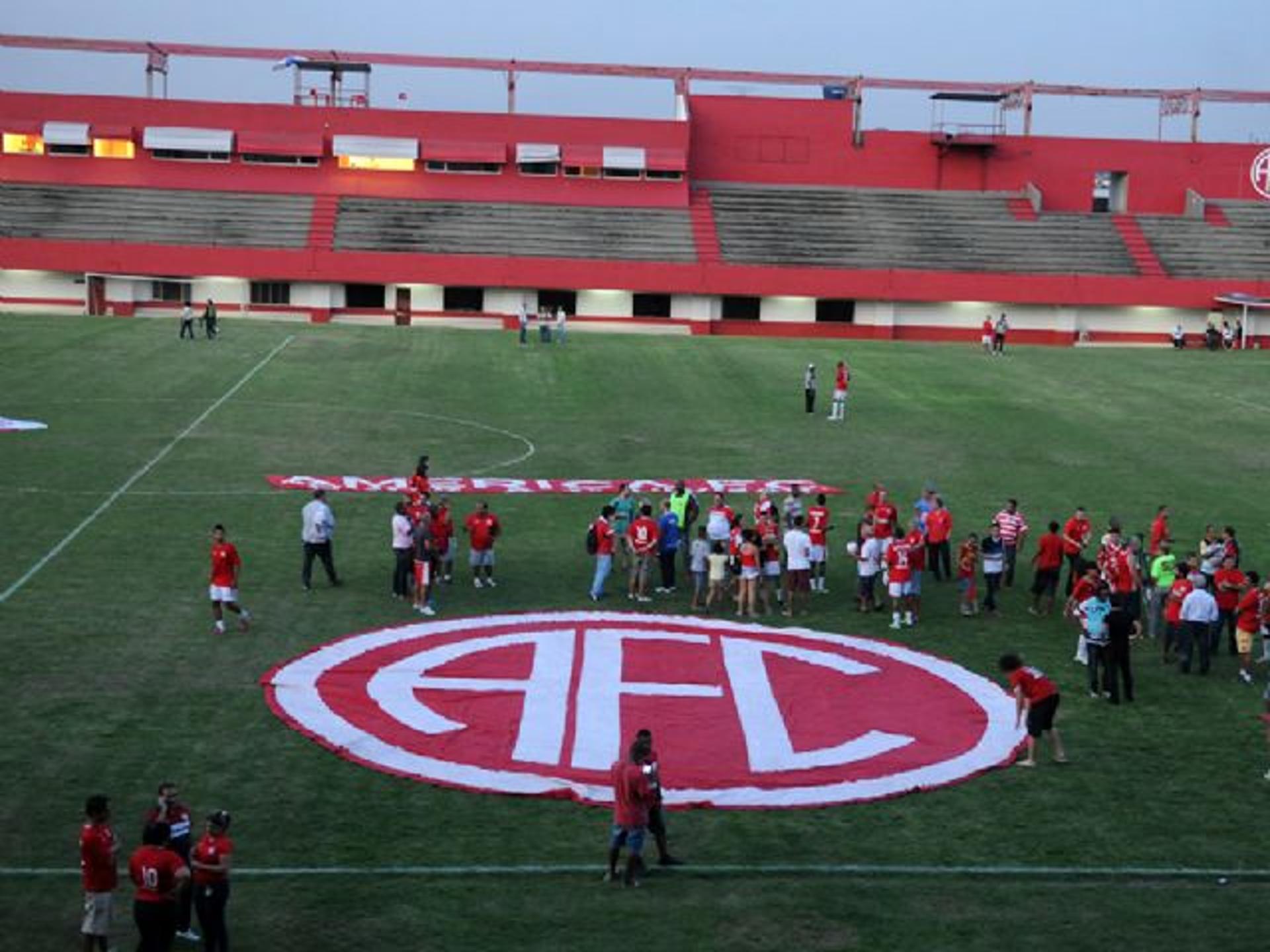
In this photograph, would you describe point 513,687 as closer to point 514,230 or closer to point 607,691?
point 607,691

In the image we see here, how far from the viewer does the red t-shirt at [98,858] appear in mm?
13766

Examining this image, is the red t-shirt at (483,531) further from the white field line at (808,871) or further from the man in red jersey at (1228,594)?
the white field line at (808,871)

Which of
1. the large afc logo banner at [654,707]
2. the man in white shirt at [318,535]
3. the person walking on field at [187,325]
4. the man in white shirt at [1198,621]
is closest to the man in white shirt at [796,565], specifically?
the large afc logo banner at [654,707]

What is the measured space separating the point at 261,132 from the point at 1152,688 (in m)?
68.5

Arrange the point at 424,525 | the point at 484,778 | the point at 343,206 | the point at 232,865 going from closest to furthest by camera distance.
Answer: the point at 232,865 → the point at 484,778 → the point at 424,525 → the point at 343,206

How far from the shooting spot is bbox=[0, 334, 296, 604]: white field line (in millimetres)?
27000

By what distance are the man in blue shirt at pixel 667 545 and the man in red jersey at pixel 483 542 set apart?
9.17 feet

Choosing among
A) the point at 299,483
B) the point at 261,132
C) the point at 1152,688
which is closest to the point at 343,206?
the point at 261,132

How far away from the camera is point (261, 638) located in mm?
24047

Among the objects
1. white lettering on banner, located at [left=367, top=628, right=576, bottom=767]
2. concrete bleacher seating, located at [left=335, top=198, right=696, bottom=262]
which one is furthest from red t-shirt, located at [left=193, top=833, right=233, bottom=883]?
concrete bleacher seating, located at [left=335, top=198, right=696, bottom=262]

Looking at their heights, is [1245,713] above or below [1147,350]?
below

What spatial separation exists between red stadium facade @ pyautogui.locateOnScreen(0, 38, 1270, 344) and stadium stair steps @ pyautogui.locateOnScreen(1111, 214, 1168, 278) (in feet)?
0.69

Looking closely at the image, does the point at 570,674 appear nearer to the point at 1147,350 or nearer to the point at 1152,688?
the point at 1152,688

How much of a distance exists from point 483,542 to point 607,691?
6288 millimetres
